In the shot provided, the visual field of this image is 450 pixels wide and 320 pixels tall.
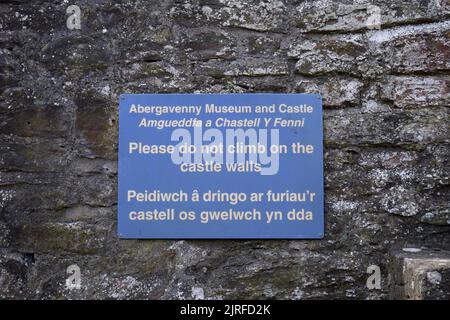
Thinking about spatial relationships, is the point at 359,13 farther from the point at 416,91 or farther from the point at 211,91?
the point at 211,91

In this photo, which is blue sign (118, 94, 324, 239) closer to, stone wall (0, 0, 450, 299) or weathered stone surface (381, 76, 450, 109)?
stone wall (0, 0, 450, 299)

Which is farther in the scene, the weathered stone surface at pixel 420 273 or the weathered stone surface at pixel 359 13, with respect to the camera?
the weathered stone surface at pixel 359 13

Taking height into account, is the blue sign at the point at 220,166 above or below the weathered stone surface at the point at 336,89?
below

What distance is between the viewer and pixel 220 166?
6.83 feet

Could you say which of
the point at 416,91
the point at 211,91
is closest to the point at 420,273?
the point at 416,91

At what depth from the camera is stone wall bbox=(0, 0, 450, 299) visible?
2.06 metres

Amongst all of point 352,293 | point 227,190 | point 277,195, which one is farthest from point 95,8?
point 352,293

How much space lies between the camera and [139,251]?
2.09m

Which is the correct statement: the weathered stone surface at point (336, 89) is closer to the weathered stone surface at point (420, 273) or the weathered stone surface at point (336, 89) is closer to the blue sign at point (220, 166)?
the blue sign at point (220, 166)

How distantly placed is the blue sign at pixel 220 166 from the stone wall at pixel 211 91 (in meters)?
0.06

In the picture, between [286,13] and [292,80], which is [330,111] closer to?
[292,80]

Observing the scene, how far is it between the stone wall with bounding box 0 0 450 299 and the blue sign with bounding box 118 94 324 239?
0.06 meters

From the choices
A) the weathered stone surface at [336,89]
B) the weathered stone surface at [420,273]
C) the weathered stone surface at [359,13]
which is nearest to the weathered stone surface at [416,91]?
the weathered stone surface at [336,89]

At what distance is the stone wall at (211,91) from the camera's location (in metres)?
2.06
